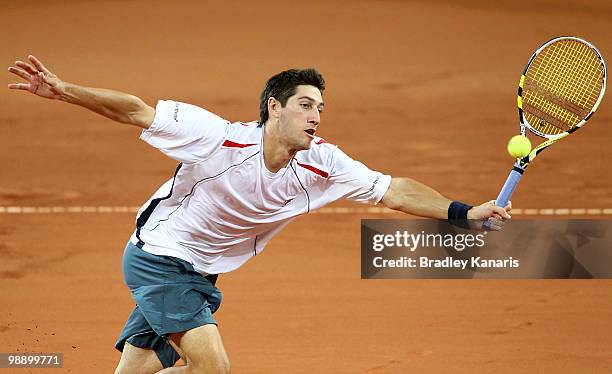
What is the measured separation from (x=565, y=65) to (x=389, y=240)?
2158 mm

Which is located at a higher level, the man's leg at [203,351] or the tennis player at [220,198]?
the tennis player at [220,198]

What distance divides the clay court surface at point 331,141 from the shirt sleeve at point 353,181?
167 centimetres

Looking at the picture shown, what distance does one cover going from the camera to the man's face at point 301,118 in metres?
5.62

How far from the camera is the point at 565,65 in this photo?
25.4ft

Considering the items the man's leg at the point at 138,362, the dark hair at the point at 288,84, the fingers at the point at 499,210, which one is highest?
the dark hair at the point at 288,84

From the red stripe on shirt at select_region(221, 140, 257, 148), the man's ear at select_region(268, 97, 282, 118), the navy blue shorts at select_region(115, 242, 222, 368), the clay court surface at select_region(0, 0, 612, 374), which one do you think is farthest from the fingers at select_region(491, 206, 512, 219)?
the clay court surface at select_region(0, 0, 612, 374)

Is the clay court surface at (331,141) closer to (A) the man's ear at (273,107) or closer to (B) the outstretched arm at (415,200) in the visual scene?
(B) the outstretched arm at (415,200)

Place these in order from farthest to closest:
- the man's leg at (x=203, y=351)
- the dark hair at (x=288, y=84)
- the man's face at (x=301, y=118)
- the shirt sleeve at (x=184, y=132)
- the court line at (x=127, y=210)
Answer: the court line at (x=127, y=210), the dark hair at (x=288, y=84), the man's face at (x=301, y=118), the man's leg at (x=203, y=351), the shirt sleeve at (x=184, y=132)

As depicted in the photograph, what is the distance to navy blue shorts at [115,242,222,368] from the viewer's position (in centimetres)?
563

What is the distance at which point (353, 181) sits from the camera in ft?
19.5

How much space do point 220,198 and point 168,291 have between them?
586mm

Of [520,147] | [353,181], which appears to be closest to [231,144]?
[353,181]

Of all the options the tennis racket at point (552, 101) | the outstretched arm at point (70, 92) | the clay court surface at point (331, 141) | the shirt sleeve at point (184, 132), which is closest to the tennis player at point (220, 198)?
the shirt sleeve at point (184, 132)

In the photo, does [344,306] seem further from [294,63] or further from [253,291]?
[294,63]
